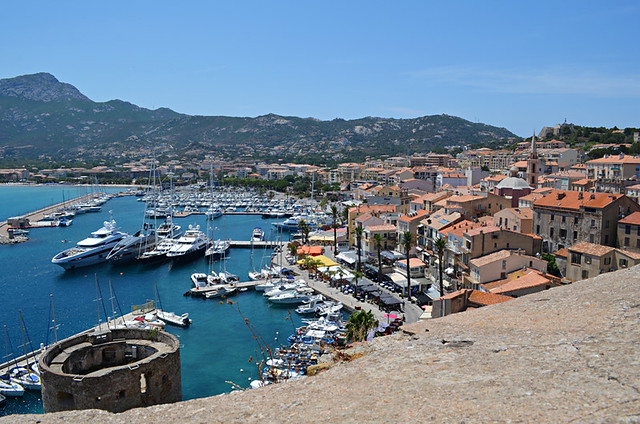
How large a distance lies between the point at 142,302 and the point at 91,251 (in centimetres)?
1852

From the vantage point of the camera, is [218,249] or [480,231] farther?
[218,249]

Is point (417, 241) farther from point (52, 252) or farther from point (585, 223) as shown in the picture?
point (52, 252)

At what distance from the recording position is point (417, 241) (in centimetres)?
4928

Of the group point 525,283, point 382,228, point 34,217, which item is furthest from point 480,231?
point 34,217

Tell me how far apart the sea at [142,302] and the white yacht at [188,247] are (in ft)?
4.22

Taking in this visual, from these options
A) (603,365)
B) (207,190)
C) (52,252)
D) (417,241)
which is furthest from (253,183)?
(603,365)

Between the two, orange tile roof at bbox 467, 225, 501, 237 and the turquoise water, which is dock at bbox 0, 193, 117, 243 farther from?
orange tile roof at bbox 467, 225, 501, 237

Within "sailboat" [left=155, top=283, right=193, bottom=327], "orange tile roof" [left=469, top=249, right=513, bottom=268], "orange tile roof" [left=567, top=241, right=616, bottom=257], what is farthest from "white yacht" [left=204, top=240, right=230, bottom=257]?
"orange tile roof" [left=567, top=241, right=616, bottom=257]

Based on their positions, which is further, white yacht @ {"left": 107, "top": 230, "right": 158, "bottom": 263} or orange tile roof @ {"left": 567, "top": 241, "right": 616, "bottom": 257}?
white yacht @ {"left": 107, "top": 230, "right": 158, "bottom": 263}

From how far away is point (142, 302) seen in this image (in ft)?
145

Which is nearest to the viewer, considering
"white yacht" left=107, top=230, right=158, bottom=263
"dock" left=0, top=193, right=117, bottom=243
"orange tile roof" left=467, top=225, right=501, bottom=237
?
"orange tile roof" left=467, top=225, right=501, bottom=237

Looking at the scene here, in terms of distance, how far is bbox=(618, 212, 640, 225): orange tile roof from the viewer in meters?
33.8

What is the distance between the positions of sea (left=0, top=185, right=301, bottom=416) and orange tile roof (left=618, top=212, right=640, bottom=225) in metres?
23.4

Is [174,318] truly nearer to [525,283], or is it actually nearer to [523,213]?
[525,283]
